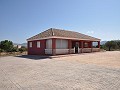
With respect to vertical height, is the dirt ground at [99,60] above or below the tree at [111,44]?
below

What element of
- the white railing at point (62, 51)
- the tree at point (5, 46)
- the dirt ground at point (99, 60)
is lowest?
the dirt ground at point (99, 60)

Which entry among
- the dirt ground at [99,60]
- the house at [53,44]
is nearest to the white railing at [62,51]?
the house at [53,44]

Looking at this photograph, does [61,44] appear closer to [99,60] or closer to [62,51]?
[62,51]

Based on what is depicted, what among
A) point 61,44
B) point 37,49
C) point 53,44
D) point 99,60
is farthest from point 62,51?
point 99,60

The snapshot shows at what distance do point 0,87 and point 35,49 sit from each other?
1771 cm

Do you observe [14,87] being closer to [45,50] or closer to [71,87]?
[71,87]

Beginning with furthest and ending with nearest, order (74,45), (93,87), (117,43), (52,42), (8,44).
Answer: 1. (117,43)
2. (8,44)
3. (74,45)
4. (52,42)
5. (93,87)

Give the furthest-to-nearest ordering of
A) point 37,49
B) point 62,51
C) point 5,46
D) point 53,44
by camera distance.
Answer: point 5,46
point 37,49
point 62,51
point 53,44

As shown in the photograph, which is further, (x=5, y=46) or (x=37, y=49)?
(x=5, y=46)

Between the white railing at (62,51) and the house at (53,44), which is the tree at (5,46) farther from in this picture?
the white railing at (62,51)

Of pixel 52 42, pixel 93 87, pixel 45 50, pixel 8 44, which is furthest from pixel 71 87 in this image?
pixel 8 44

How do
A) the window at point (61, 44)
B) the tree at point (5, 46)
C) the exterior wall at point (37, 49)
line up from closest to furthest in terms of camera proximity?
the window at point (61, 44)
the exterior wall at point (37, 49)
the tree at point (5, 46)

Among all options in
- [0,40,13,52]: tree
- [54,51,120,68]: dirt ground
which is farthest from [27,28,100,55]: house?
[0,40,13,52]: tree

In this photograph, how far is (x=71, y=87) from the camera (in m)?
5.05
